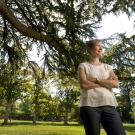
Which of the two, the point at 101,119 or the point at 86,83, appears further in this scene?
the point at 86,83

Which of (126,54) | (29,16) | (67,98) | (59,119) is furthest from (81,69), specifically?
(59,119)

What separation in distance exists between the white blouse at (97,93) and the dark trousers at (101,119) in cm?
6

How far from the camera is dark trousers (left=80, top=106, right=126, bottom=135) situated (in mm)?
4539

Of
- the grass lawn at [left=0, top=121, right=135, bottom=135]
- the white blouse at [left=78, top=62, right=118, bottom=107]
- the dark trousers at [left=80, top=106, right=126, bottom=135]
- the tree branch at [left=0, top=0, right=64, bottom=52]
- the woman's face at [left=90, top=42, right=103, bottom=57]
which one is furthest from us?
the grass lawn at [left=0, top=121, right=135, bottom=135]

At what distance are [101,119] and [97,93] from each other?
0.29 meters

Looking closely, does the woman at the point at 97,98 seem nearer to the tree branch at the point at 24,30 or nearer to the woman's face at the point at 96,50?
the woman's face at the point at 96,50

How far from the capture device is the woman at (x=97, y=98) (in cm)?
457

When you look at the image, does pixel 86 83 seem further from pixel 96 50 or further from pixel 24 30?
pixel 24 30

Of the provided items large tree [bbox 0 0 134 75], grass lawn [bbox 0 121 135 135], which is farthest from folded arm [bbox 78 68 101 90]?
grass lawn [bbox 0 121 135 135]

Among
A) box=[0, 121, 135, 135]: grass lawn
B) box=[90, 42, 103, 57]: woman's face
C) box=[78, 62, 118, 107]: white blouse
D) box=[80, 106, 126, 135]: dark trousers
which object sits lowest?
box=[80, 106, 126, 135]: dark trousers

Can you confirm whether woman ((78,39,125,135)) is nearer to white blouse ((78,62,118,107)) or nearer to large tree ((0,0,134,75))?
white blouse ((78,62,118,107))

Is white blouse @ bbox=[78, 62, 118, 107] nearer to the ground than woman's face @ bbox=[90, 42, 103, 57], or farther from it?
nearer to the ground

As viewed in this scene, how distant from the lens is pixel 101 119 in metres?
4.65

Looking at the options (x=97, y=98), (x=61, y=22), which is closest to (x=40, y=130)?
(x=61, y=22)
